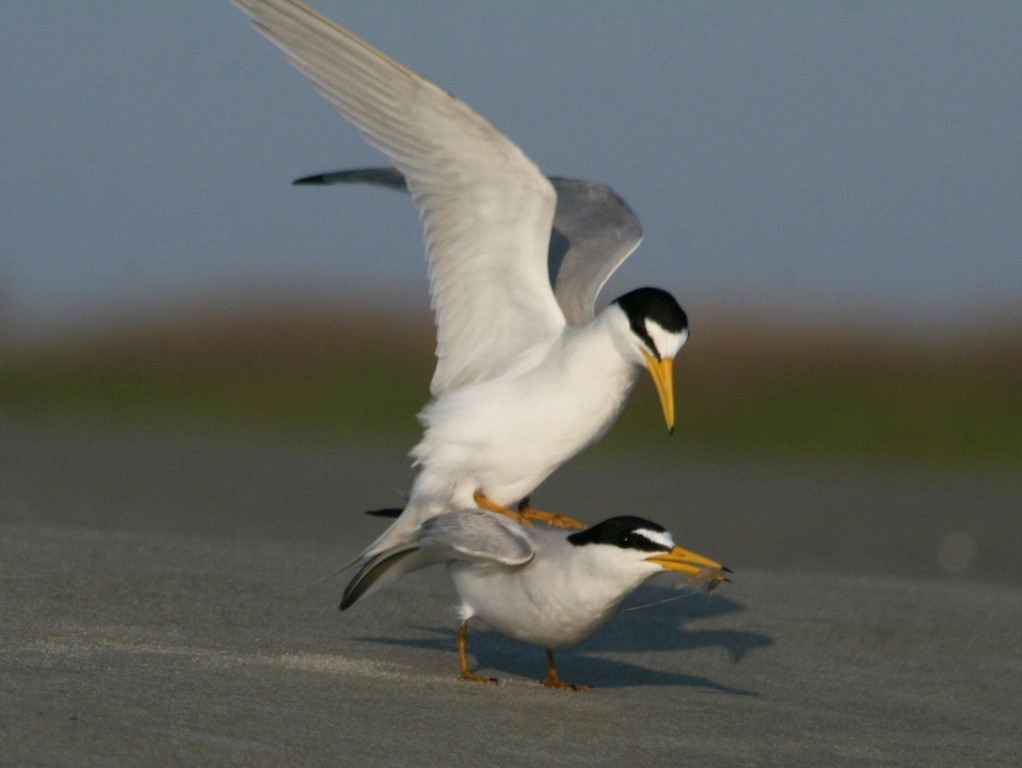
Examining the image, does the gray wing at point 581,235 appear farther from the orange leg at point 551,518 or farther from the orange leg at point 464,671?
the orange leg at point 464,671

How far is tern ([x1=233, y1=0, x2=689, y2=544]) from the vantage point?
5238mm

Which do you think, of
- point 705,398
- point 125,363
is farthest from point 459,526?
point 125,363

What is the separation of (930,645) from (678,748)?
228cm

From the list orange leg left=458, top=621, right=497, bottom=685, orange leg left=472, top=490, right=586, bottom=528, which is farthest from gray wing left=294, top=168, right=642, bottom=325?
orange leg left=458, top=621, right=497, bottom=685

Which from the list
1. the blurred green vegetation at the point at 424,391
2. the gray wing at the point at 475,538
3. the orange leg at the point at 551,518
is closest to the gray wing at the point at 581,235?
the orange leg at the point at 551,518

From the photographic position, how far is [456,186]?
5.50m

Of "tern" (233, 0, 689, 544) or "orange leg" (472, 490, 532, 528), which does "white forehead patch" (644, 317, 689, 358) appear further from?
"orange leg" (472, 490, 532, 528)

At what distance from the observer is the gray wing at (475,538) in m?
4.62

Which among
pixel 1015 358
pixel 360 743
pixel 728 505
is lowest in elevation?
pixel 360 743

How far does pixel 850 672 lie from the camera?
17.7ft

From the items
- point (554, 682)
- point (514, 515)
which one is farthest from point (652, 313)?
point (554, 682)

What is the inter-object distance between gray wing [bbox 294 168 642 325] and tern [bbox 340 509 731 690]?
1489 millimetres

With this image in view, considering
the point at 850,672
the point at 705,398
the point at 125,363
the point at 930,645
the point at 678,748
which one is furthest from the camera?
the point at 125,363

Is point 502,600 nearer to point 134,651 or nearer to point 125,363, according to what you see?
point 134,651
